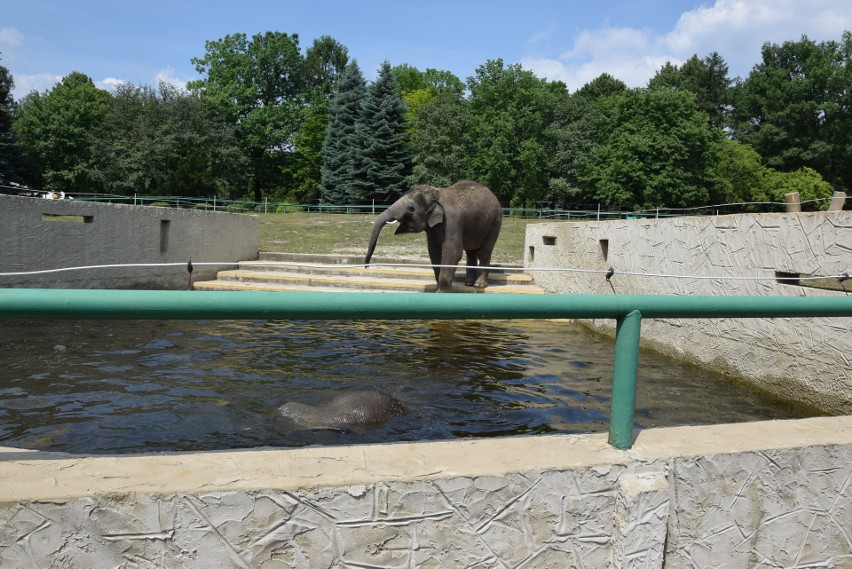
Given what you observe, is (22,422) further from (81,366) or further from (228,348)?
(228,348)

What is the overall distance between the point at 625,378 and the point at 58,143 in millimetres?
52743

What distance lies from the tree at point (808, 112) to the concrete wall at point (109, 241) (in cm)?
4909

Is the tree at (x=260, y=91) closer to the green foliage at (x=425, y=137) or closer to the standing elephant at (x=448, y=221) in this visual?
the green foliage at (x=425, y=137)

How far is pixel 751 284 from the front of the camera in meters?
6.84

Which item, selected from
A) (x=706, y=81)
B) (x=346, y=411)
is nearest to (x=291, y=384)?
(x=346, y=411)

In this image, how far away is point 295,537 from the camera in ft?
5.53

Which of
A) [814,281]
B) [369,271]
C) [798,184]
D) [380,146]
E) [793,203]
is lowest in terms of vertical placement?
[369,271]

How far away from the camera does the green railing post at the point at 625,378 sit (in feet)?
6.50

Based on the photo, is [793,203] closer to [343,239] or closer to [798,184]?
[343,239]

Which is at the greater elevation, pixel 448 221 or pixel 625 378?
pixel 448 221

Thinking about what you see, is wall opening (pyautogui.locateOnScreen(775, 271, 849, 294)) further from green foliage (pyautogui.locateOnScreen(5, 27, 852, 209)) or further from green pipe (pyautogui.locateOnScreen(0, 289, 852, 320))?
green foliage (pyautogui.locateOnScreen(5, 27, 852, 209))

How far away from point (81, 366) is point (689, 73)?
6452 cm

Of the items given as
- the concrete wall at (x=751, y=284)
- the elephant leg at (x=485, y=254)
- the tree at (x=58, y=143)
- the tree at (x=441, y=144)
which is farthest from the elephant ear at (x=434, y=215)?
the tree at (x=58, y=143)

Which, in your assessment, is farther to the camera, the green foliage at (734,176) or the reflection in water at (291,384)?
the green foliage at (734,176)
